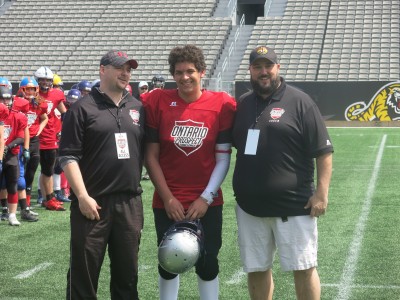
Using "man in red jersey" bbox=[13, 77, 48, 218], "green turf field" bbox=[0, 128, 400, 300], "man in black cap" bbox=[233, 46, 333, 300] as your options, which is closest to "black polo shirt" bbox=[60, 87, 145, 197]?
"man in black cap" bbox=[233, 46, 333, 300]

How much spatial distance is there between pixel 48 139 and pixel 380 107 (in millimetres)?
19015

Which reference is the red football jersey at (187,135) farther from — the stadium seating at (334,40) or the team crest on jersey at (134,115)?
the stadium seating at (334,40)

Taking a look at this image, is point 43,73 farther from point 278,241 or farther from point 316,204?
point 316,204

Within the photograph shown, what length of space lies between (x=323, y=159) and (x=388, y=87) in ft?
76.7

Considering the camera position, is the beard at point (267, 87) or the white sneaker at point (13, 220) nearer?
the beard at point (267, 87)

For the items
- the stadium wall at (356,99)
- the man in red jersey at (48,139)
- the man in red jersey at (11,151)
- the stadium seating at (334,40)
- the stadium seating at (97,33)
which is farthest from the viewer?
the stadium seating at (97,33)

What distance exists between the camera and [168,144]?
465 cm

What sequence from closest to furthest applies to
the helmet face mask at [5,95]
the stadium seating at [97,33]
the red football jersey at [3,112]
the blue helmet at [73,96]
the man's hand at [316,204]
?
the man's hand at [316,204] → the red football jersey at [3,112] → the helmet face mask at [5,95] → the blue helmet at [73,96] → the stadium seating at [97,33]

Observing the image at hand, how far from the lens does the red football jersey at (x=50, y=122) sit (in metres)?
10.2

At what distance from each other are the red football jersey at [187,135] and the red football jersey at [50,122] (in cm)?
567

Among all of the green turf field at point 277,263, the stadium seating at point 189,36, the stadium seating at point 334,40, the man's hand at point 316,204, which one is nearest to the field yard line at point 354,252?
the green turf field at point 277,263

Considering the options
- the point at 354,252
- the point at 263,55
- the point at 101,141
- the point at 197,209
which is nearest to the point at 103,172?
the point at 101,141

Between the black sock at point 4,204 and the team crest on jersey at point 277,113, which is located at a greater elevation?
the team crest on jersey at point 277,113

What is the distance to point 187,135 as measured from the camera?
15.2 feet
